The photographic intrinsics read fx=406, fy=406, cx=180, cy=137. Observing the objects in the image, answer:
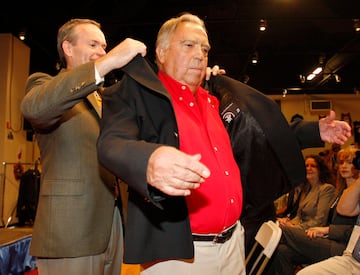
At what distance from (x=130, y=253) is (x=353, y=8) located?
6.75 meters

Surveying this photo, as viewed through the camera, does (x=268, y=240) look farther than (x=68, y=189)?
Yes

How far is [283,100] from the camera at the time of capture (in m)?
12.1

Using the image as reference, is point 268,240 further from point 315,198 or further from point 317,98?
point 317,98

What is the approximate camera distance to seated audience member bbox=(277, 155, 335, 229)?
3.89m

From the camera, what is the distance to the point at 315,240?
348 centimetres

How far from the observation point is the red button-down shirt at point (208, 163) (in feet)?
4.58

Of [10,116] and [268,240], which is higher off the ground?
[10,116]

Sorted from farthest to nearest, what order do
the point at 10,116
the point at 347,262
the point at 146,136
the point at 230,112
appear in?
the point at 10,116
the point at 347,262
the point at 230,112
the point at 146,136

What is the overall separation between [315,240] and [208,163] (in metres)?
2.44

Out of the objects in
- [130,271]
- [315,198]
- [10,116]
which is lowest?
[130,271]

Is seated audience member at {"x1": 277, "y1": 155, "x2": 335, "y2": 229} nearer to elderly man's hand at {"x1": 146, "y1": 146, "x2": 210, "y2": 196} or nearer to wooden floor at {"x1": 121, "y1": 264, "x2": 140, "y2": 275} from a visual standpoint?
wooden floor at {"x1": 121, "y1": 264, "x2": 140, "y2": 275}

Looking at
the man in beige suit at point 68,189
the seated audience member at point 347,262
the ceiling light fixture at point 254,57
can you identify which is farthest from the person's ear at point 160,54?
the ceiling light fixture at point 254,57

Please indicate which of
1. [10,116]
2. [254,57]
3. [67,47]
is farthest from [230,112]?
[254,57]

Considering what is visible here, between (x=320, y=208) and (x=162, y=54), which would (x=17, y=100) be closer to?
(x=320, y=208)
